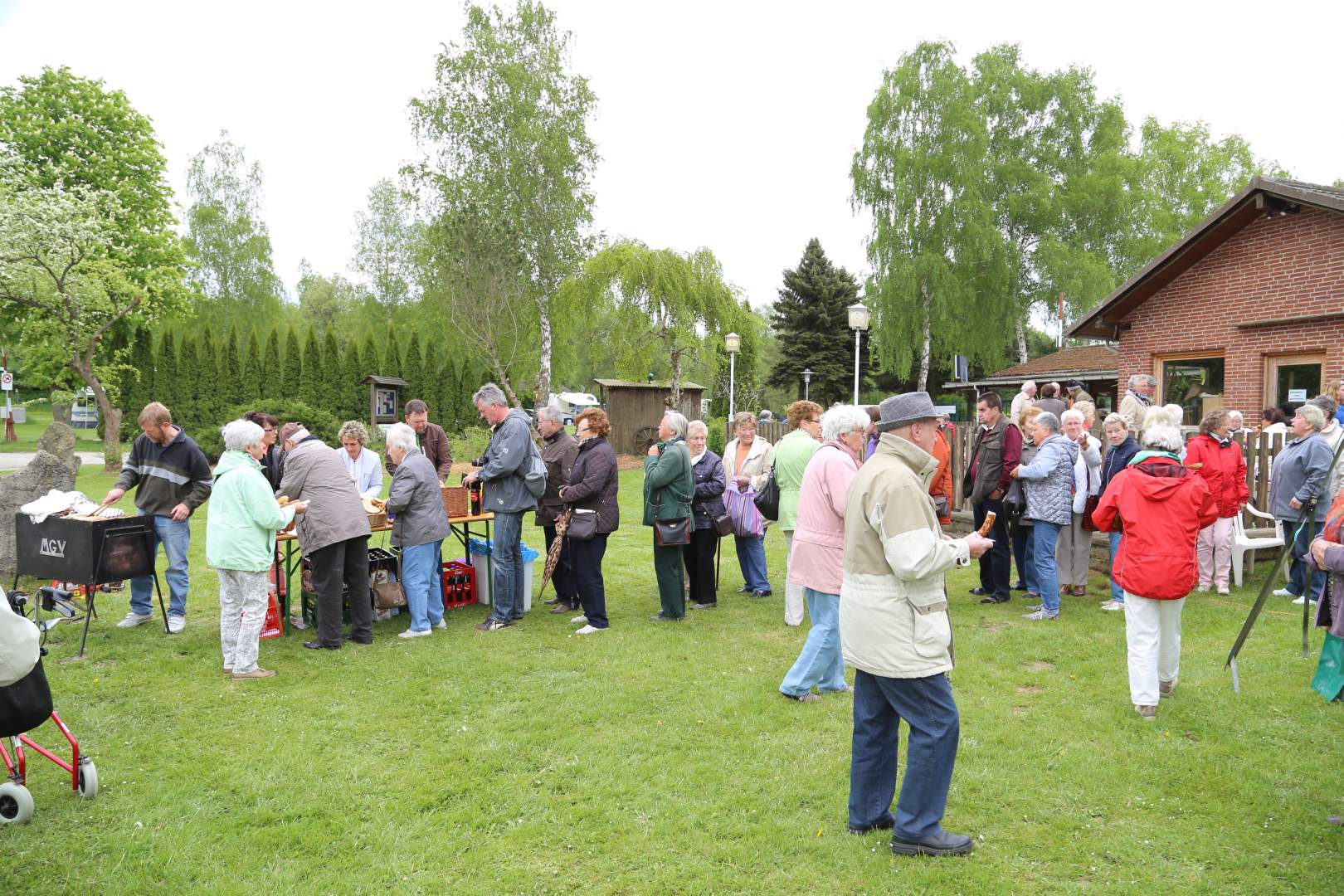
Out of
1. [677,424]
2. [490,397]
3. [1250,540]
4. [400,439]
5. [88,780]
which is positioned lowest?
[88,780]

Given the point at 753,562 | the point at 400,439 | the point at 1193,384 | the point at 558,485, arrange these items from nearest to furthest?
the point at 400,439
the point at 558,485
the point at 753,562
the point at 1193,384

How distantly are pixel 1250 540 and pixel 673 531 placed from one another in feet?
20.8

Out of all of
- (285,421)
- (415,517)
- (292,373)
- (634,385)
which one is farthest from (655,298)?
(415,517)

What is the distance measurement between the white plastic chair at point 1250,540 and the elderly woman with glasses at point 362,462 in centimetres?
864

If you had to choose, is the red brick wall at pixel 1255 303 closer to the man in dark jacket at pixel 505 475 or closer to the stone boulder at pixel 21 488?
the man in dark jacket at pixel 505 475

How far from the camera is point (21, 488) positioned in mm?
9273

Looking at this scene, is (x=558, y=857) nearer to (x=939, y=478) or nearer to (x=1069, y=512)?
(x=1069, y=512)

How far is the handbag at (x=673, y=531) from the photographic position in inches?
287

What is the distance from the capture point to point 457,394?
35.2 meters

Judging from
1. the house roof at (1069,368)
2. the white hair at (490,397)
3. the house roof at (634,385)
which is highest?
the house roof at (1069,368)

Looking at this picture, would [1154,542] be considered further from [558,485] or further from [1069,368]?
[1069,368]

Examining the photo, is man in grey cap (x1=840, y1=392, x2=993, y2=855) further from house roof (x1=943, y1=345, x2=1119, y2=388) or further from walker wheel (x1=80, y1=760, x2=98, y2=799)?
house roof (x1=943, y1=345, x2=1119, y2=388)

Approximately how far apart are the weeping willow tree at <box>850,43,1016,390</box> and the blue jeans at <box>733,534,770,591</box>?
74.8 ft

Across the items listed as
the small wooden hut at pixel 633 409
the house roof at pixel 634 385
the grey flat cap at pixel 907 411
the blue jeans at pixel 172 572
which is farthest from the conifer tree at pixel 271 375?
the grey flat cap at pixel 907 411
